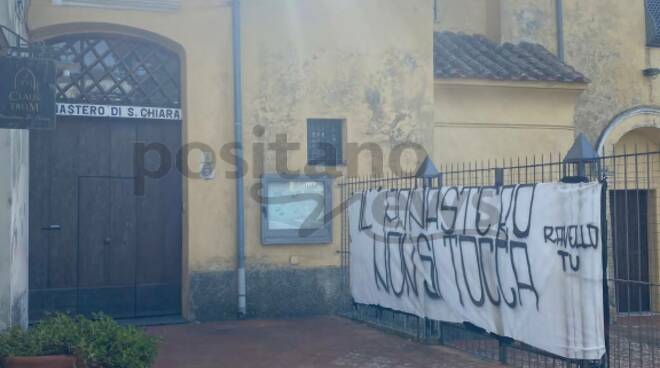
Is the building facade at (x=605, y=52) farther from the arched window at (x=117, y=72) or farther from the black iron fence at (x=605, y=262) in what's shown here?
the arched window at (x=117, y=72)

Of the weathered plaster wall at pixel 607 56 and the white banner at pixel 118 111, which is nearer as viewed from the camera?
the white banner at pixel 118 111

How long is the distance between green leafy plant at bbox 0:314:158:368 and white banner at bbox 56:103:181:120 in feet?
15.4

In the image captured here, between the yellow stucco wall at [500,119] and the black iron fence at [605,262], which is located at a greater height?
the yellow stucco wall at [500,119]

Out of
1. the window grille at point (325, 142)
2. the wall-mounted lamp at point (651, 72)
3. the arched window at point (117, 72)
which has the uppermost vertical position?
the wall-mounted lamp at point (651, 72)

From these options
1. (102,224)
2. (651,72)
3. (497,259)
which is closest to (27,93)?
(102,224)

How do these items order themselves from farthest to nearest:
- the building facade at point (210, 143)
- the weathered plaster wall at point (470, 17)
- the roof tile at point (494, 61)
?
the weathered plaster wall at point (470, 17), the roof tile at point (494, 61), the building facade at point (210, 143)

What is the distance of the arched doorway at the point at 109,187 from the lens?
10.5m

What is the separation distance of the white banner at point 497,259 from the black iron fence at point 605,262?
20 centimetres

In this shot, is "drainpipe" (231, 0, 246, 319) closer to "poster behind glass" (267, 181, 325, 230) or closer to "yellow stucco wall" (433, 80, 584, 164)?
"poster behind glass" (267, 181, 325, 230)

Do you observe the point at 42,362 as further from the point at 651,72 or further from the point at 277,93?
the point at 651,72

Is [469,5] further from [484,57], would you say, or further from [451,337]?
[451,337]

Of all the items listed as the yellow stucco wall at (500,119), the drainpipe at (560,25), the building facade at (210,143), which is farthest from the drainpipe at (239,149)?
the drainpipe at (560,25)

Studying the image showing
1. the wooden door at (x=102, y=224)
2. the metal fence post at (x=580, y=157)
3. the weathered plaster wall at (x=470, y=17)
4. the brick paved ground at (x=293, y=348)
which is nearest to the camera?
the metal fence post at (x=580, y=157)

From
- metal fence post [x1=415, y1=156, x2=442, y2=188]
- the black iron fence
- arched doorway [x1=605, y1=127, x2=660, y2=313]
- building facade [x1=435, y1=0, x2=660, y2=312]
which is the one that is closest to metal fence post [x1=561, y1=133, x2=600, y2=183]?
the black iron fence
